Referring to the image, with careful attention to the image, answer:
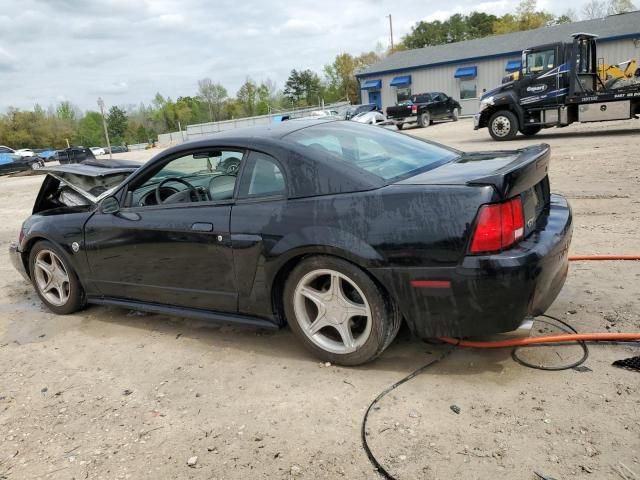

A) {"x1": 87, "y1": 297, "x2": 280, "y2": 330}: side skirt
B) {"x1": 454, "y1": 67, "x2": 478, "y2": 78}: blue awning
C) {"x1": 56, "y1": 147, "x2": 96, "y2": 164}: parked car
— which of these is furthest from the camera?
{"x1": 454, "y1": 67, "x2": 478, "y2": 78}: blue awning

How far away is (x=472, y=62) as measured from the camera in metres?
37.4

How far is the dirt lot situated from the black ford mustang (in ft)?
1.00

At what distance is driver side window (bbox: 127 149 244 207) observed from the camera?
12.0 feet

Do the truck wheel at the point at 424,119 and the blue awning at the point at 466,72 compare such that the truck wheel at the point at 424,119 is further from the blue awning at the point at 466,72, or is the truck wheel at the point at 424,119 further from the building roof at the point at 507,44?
the building roof at the point at 507,44

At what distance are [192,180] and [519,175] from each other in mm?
2448

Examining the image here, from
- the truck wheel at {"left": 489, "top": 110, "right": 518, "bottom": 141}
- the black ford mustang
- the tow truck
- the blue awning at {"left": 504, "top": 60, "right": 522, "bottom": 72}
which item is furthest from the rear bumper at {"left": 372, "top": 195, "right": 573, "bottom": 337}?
the blue awning at {"left": 504, "top": 60, "right": 522, "bottom": 72}

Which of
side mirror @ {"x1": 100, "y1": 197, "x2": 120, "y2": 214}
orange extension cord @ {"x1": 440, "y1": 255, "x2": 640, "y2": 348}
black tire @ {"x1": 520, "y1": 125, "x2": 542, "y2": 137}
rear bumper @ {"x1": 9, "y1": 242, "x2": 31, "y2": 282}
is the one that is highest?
side mirror @ {"x1": 100, "y1": 197, "x2": 120, "y2": 214}

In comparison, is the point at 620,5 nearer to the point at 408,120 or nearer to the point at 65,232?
the point at 408,120

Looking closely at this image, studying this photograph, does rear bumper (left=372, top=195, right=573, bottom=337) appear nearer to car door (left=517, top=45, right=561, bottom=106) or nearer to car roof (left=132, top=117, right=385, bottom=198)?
car roof (left=132, top=117, right=385, bottom=198)

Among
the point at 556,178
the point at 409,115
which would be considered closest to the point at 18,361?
the point at 556,178

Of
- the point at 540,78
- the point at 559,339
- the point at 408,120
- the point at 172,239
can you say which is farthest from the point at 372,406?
the point at 408,120

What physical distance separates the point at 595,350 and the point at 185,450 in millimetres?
2373

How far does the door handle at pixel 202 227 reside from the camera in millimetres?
3445

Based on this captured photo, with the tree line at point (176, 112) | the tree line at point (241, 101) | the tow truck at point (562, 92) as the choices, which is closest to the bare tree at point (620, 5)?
the tree line at point (241, 101)
